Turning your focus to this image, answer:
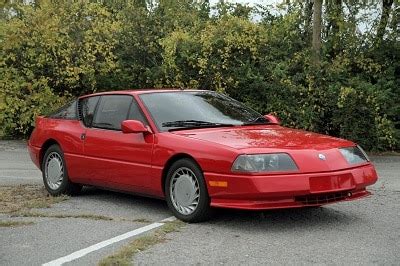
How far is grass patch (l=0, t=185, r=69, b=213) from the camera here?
7218mm

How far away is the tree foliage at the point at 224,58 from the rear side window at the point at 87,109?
243 inches

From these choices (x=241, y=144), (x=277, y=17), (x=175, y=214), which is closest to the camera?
(x=241, y=144)

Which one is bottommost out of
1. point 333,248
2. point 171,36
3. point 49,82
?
point 333,248

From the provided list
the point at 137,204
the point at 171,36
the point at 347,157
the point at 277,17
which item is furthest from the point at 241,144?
the point at 277,17

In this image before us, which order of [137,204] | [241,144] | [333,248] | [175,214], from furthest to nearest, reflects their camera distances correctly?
[137,204] → [175,214] → [241,144] → [333,248]

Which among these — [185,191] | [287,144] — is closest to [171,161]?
[185,191]

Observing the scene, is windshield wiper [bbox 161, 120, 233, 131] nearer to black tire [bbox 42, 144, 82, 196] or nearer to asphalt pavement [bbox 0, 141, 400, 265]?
asphalt pavement [bbox 0, 141, 400, 265]

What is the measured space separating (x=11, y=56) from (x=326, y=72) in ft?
25.3

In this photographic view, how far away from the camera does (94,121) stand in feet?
25.0

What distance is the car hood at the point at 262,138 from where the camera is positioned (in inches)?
233

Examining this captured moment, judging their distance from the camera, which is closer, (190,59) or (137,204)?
(137,204)

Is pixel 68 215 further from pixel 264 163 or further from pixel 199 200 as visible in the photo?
pixel 264 163

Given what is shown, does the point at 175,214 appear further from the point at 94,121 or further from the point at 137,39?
the point at 137,39

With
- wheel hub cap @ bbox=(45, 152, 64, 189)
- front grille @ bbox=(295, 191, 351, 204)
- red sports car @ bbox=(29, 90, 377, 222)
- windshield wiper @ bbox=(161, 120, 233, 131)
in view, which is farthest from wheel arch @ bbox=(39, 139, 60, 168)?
front grille @ bbox=(295, 191, 351, 204)
